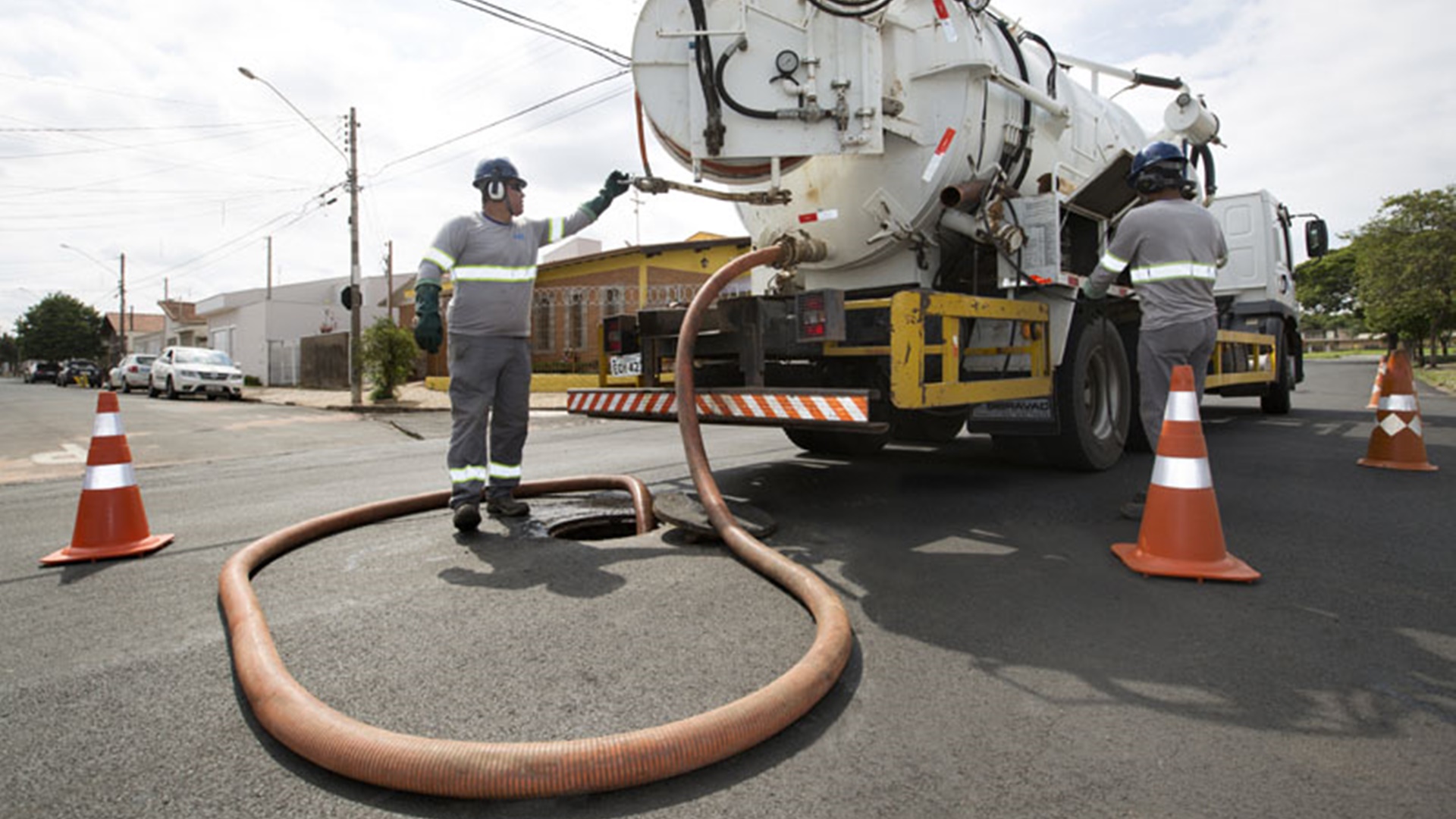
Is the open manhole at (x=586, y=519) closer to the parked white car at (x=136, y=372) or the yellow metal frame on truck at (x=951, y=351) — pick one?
the yellow metal frame on truck at (x=951, y=351)

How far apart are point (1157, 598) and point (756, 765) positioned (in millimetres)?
1926

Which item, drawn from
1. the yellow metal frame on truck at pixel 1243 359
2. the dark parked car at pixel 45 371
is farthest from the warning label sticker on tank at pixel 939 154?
the dark parked car at pixel 45 371

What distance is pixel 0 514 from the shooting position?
195 inches

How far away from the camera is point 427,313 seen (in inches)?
158

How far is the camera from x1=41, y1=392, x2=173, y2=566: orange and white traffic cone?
3.67m

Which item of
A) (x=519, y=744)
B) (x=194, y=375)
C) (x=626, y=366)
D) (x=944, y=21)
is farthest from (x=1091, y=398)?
(x=194, y=375)

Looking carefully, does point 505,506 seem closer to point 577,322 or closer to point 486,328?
point 486,328

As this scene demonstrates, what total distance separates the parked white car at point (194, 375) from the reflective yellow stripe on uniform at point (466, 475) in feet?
70.4

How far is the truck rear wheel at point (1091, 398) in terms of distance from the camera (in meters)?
5.27

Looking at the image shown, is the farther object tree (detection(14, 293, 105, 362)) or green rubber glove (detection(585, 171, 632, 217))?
tree (detection(14, 293, 105, 362))

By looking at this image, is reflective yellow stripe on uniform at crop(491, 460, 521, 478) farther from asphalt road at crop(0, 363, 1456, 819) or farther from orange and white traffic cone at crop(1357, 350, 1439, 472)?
orange and white traffic cone at crop(1357, 350, 1439, 472)

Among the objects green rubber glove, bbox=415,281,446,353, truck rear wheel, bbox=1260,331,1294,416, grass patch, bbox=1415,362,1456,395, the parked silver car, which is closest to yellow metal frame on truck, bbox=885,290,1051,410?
green rubber glove, bbox=415,281,446,353

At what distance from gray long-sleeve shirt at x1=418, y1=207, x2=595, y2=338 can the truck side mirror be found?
34.1ft

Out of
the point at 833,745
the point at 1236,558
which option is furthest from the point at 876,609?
the point at 1236,558
